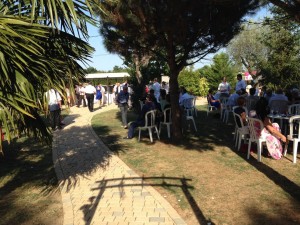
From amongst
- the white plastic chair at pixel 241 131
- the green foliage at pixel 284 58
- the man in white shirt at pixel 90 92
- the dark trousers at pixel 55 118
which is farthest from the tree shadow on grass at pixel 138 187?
the green foliage at pixel 284 58

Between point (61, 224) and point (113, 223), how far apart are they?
0.70 meters

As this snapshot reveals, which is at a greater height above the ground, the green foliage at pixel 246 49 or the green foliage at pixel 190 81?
the green foliage at pixel 246 49

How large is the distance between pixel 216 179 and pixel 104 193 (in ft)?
6.31

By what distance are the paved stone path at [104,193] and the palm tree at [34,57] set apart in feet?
3.84

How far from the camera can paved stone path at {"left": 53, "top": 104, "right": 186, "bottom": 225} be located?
4.66 m

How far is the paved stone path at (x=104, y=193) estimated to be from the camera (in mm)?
4664

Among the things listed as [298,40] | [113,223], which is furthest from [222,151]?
[298,40]

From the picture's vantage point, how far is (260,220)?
4430 millimetres

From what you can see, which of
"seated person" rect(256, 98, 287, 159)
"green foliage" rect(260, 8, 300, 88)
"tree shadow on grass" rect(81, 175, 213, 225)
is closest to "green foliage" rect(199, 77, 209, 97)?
"green foliage" rect(260, 8, 300, 88)

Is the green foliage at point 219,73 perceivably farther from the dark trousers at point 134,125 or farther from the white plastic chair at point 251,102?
the dark trousers at point 134,125

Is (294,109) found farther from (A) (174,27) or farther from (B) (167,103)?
(A) (174,27)

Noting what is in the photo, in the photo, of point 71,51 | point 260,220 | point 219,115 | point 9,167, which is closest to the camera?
point 260,220

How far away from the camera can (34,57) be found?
4094 millimetres

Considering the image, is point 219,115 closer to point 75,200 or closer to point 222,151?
point 222,151
